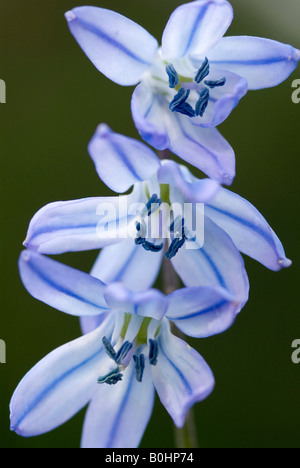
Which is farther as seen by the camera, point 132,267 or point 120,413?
point 132,267

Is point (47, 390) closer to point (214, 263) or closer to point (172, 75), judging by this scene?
point (214, 263)

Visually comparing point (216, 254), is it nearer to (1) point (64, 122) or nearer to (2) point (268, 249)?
(2) point (268, 249)

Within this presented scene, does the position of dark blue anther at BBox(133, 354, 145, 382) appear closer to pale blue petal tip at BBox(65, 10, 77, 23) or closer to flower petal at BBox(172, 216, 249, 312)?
flower petal at BBox(172, 216, 249, 312)

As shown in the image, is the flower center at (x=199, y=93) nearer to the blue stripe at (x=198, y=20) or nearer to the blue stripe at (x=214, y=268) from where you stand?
the blue stripe at (x=198, y=20)

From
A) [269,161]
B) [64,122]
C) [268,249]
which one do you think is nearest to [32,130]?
[64,122]

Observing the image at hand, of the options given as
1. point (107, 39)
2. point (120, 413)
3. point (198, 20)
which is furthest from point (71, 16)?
point (120, 413)

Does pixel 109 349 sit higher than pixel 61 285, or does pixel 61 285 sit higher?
pixel 61 285
